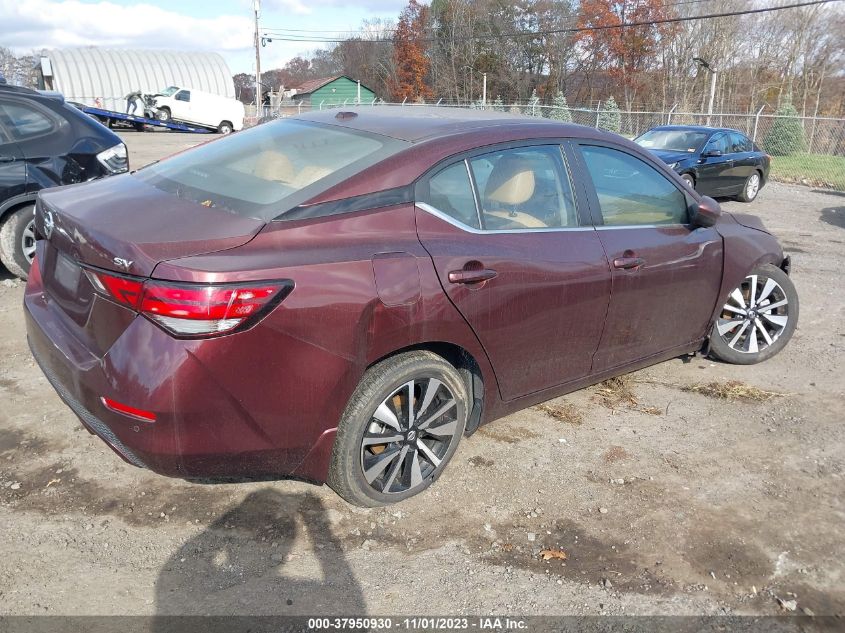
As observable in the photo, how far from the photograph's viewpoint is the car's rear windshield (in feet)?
9.50

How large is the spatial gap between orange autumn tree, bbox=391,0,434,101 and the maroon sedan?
179ft

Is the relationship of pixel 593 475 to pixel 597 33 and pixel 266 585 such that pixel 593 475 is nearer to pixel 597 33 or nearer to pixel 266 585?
pixel 266 585

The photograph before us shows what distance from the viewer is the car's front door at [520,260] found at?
3104mm

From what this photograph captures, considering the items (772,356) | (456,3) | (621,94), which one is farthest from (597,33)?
(772,356)

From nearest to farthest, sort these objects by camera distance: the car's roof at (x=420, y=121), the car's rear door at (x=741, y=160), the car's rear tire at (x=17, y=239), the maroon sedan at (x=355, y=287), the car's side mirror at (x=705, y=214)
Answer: the maroon sedan at (x=355, y=287)
the car's roof at (x=420, y=121)
the car's side mirror at (x=705, y=214)
the car's rear tire at (x=17, y=239)
the car's rear door at (x=741, y=160)

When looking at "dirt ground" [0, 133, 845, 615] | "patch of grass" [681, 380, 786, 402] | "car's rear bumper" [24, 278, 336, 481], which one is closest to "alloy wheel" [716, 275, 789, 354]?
"patch of grass" [681, 380, 786, 402]

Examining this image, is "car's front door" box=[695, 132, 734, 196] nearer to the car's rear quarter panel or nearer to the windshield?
the windshield

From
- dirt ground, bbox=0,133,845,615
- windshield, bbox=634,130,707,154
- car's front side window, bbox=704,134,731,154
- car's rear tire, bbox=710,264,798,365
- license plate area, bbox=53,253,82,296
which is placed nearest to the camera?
dirt ground, bbox=0,133,845,615

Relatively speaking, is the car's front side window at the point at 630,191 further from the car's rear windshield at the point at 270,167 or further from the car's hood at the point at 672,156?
the car's hood at the point at 672,156

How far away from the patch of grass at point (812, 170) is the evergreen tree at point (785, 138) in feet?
1.53

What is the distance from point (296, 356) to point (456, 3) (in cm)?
5669

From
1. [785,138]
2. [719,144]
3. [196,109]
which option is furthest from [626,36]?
[719,144]

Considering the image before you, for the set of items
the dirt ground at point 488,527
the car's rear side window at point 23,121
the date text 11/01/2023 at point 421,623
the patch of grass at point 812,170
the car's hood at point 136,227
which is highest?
the car's rear side window at point 23,121

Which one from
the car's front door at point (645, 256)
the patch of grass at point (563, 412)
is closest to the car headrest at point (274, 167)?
the car's front door at point (645, 256)
